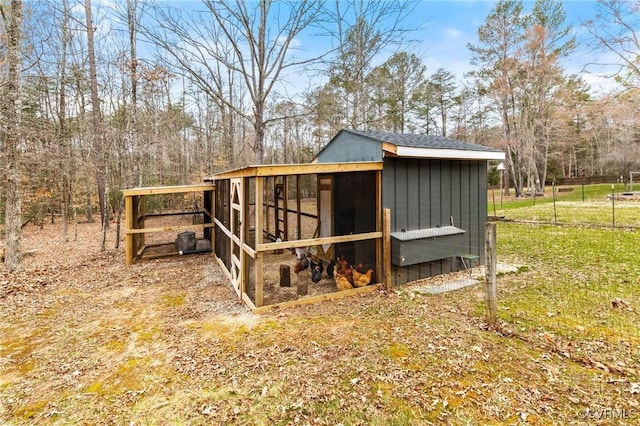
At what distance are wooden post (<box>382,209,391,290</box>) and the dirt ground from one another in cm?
28

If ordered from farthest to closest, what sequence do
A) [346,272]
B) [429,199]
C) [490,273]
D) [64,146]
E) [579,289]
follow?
[64,146], [429,199], [346,272], [579,289], [490,273]

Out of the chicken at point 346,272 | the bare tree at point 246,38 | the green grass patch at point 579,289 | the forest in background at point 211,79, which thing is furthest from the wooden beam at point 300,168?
the forest in background at point 211,79

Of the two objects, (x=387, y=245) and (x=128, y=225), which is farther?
(x=128, y=225)

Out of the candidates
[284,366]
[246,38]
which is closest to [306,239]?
[284,366]

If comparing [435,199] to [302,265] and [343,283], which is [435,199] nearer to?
[343,283]

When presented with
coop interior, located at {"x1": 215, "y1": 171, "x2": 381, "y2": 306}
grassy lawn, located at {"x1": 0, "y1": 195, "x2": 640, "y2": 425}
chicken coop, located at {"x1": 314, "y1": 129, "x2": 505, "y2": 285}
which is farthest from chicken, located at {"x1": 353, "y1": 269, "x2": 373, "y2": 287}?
chicken coop, located at {"x1": 314, "y1": 129, "x2": 505, "y2": 285}

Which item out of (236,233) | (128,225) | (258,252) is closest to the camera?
(258,252)

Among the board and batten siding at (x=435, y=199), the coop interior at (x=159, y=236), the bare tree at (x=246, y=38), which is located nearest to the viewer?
the board and batten siding at (x=435, y=199)

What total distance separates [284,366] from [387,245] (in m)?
2.57

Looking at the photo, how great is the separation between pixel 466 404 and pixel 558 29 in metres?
24.0

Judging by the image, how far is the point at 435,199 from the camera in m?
5.37

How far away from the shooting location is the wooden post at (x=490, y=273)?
348cm

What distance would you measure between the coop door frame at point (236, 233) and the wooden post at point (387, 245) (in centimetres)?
217

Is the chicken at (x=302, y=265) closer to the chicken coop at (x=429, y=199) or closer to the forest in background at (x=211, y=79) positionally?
the chicken coop at (x=429, y=199)
